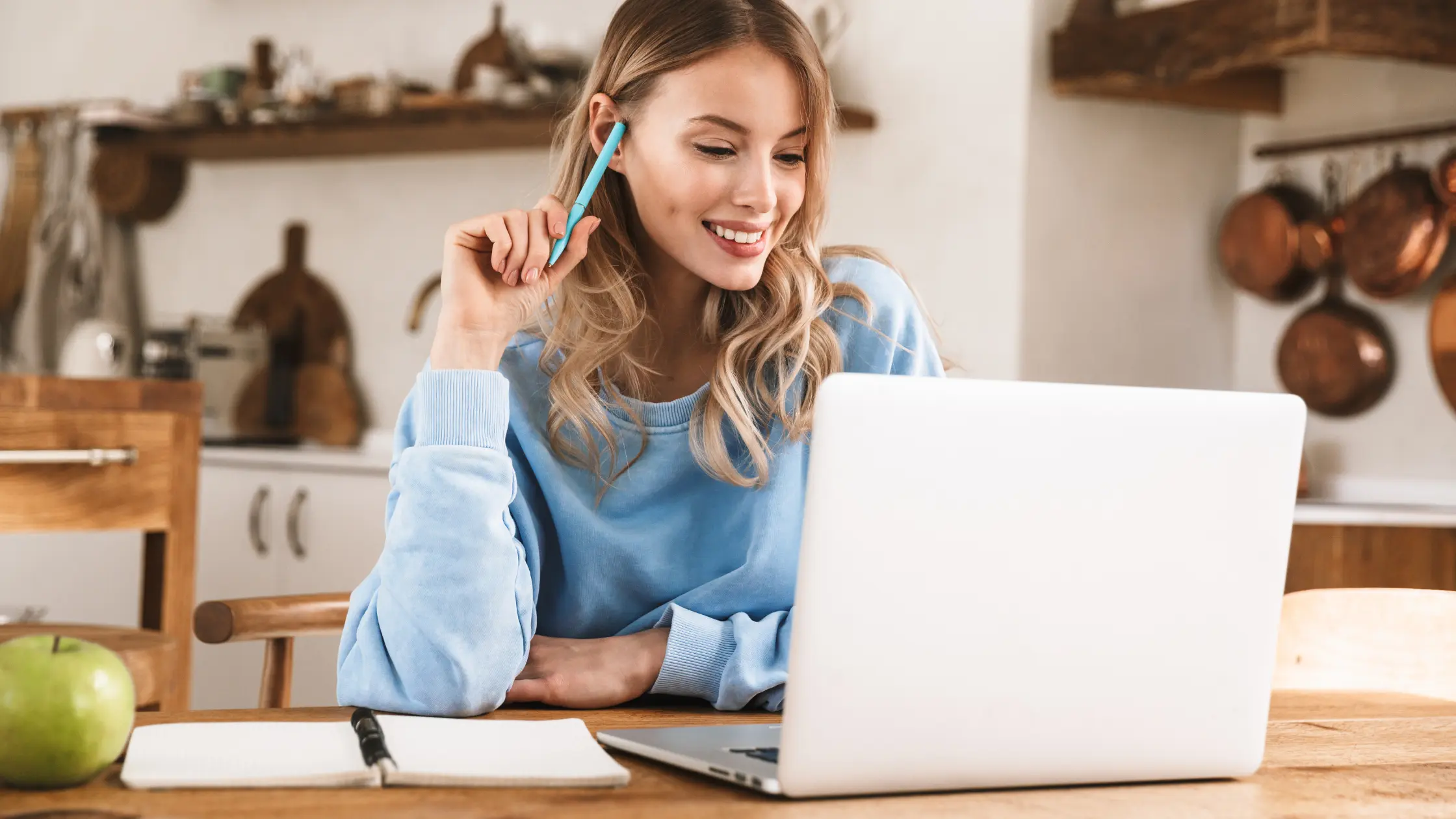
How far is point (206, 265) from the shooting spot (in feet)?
13.7

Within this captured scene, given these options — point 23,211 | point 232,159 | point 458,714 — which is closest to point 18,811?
point 458,714

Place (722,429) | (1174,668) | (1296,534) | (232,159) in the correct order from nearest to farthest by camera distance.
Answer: (1174,668) → (722,429) → (1296,534) → (232,159)

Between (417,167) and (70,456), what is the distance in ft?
6.28

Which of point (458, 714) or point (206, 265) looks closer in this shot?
point (458, 714)

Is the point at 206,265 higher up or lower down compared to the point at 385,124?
lower down

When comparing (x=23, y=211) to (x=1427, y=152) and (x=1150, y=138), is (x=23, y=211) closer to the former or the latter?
(x=1150, y=138)

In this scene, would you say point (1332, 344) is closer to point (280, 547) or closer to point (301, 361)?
point (280, 547)

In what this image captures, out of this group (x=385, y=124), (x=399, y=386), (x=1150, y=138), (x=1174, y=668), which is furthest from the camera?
(x=399, y=386)

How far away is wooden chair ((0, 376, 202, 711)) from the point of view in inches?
79.7

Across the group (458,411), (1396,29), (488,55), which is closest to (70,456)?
(458,411)

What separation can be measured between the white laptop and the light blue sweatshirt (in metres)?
0.27

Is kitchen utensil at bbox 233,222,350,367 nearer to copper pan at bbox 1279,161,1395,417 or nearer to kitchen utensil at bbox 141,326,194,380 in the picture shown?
kitchen utensil at bbox 141,326,194,380

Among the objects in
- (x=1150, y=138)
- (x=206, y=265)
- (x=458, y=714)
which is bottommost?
(x=458, y=714)

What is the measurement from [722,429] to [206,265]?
10.5 feet
